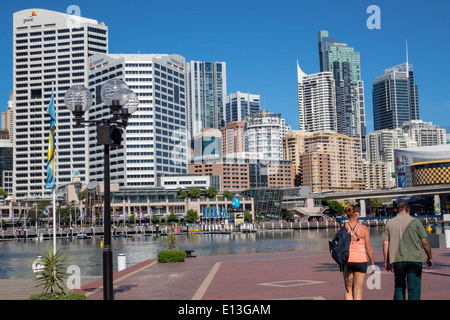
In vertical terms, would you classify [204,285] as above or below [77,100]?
below

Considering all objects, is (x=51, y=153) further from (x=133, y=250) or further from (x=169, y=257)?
(x=133, y=250)

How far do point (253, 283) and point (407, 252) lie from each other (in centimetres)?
1042

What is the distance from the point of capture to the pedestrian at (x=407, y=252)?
12719mm

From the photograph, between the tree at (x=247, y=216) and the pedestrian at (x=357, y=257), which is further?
the tree at (x=247, y=216)

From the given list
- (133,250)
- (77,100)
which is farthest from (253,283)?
(133,250)

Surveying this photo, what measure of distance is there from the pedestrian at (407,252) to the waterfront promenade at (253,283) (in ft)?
14.6

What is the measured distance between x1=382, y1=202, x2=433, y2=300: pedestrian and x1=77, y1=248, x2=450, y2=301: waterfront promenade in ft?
14.6

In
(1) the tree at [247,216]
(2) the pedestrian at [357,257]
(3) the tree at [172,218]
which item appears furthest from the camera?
(1) the tree at [247,216]

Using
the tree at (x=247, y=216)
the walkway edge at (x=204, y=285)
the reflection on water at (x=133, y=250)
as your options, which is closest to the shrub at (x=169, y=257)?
the walkway edge at (x=204, y=285)

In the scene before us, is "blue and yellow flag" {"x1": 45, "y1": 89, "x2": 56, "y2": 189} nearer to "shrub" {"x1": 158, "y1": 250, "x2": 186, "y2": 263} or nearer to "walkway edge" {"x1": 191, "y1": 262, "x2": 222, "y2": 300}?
"shrub" {"x1": 158, "y1": 250, "x2": 186, "y2": 263}

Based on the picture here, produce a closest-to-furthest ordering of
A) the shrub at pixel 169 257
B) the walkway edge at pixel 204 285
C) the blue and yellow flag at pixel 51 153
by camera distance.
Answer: the walkway edge at pixel 204 285
the blue and yellow flag at pixel 51 153
the shrub at pixel 169 257

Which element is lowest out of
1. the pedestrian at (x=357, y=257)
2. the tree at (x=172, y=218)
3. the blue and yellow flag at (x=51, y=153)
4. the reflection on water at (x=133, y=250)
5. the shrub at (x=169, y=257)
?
the reflection on water at (x=133, y=250)

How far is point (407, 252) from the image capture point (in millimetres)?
12781

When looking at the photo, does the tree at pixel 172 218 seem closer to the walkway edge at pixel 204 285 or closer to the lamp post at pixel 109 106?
the walkway edge at pixel 204 285
